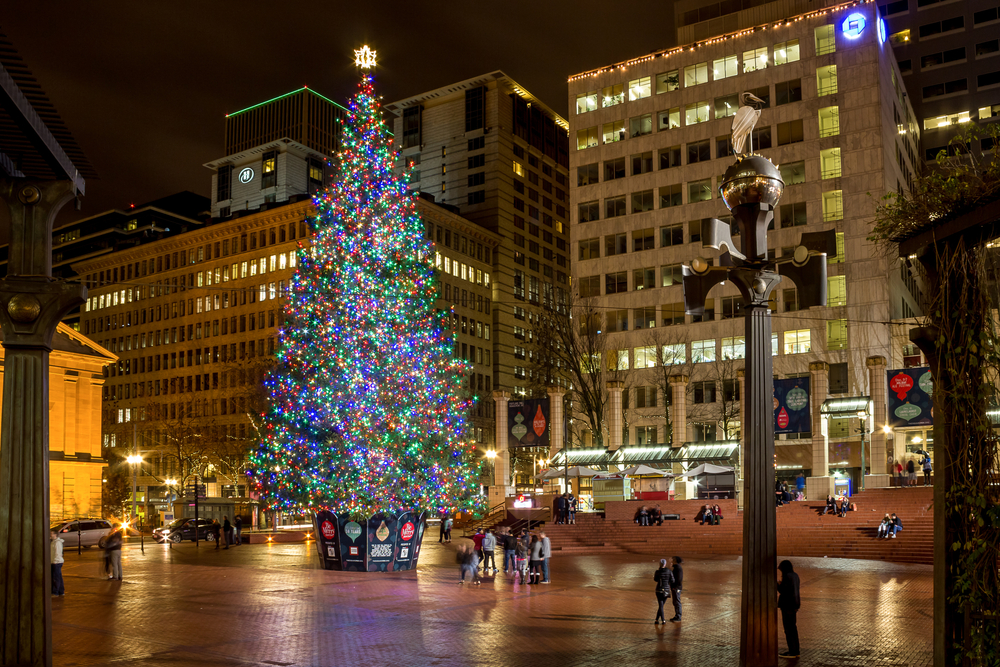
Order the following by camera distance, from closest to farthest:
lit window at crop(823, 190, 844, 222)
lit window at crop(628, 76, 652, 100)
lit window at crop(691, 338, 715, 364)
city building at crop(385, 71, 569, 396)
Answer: lit window at crop(823, 190, 844, 222)
lit window at crop(691, 338, 715, 364)
lit window at crop(628, 76, 652, 100)
city building at crop(385, 71, 569, 396)

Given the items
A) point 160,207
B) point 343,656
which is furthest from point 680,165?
point 160,207

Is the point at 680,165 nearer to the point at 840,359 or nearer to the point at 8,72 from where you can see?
the point at 840,359

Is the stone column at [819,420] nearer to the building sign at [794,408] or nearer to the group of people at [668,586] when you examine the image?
the building sign at [794,408]

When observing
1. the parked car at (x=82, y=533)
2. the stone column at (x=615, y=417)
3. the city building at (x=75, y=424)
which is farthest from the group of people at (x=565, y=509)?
the city building at (x=75, y=424)

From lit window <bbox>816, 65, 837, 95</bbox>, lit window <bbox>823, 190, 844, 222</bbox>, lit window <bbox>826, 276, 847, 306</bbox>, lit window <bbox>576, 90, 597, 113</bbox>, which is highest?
lit window <bbox>576, 90, 597, 113</bbox>

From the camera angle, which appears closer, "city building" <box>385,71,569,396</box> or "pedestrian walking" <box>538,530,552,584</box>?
"pedestrian walking" <box>538,530,552,584</box>

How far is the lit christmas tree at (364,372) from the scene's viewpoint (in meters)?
29.5

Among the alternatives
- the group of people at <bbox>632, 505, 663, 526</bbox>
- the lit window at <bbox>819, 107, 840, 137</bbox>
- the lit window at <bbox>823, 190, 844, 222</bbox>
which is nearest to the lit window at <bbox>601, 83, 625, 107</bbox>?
the lit window at <bbox>819, 107, 840, 137</bbox>

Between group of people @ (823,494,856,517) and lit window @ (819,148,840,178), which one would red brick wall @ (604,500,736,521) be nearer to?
group of people @ (823,494,856,517)

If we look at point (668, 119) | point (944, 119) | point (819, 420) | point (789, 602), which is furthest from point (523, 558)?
point (944, 119)

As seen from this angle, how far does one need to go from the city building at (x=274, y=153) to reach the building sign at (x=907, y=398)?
3106 inches

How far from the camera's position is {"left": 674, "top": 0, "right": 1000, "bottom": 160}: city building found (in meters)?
93.2

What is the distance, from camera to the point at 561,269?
135 metres

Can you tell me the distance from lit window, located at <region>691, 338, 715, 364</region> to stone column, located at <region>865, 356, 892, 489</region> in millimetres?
22557
